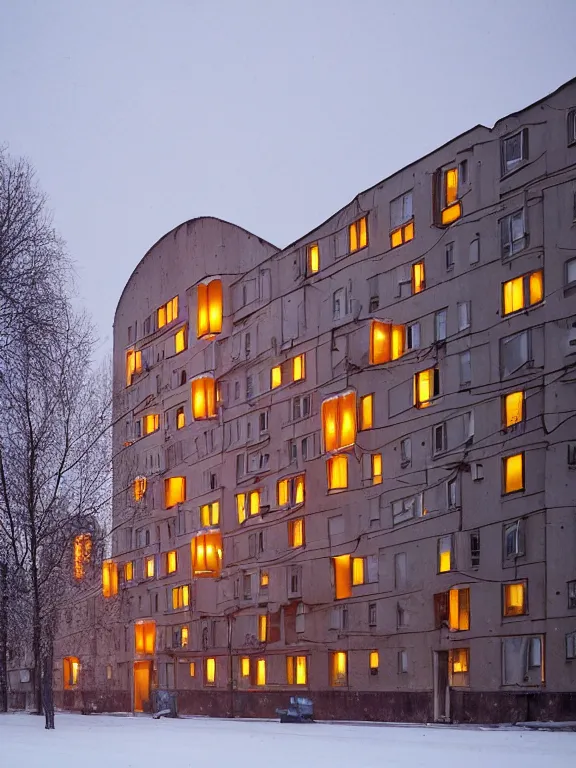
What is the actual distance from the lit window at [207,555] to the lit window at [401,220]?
18.2 m

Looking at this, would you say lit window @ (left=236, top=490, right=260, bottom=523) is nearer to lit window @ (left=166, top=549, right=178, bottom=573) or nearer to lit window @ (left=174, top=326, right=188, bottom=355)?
lit window @ (left=166, top=549, right=178, bottom=573)

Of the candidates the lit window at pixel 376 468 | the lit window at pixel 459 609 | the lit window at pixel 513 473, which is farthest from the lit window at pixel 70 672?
the lit window at pixel 513 473

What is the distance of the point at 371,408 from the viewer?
4956 cm

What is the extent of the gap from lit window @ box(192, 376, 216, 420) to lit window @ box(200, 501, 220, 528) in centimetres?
430

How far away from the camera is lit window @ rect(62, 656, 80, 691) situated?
78.3m

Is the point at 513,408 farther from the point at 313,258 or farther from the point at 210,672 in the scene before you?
the point at 210,672

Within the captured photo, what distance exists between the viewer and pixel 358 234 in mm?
51594

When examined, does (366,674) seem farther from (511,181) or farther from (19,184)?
(19,184)

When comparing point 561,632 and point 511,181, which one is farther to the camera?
point 511,181

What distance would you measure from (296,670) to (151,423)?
68.1 ft

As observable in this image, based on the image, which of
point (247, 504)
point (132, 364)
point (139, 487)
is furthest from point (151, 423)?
point (247, 504)

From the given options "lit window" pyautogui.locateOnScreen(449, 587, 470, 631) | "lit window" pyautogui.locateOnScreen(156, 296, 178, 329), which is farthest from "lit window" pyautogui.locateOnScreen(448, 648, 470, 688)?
"lit window" pyautogui.locateOnScreen(156, 296, 178, 329)

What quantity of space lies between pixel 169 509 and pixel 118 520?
3891 mm

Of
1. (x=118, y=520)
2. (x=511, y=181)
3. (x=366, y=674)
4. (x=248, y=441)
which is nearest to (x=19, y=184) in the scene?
(x=511, y=181)
